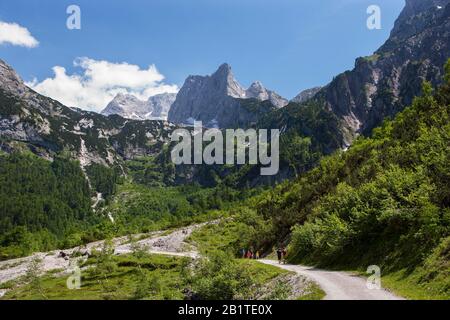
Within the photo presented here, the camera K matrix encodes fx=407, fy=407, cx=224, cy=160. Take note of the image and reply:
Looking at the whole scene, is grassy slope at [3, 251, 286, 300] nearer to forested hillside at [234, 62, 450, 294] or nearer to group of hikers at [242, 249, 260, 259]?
forested hillside at [234, 62, 450, 294]

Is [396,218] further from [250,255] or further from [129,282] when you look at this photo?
[129,282]

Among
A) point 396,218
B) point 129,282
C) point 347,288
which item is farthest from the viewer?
point 129,282

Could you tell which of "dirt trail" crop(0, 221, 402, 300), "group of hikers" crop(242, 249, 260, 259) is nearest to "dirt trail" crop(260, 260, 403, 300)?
"dirt trail" crop(0, 221, 402, 300)

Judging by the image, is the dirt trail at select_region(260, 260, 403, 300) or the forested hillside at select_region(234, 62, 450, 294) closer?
the dirt trail at select_region(260, 260, 403, 300)

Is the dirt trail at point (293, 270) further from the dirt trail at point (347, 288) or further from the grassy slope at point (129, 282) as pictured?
the grassy slope at point (129, 282)

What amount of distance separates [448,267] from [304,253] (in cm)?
2920

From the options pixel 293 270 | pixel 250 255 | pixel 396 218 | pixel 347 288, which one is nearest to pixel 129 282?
pixel 250 255

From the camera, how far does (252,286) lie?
125ft

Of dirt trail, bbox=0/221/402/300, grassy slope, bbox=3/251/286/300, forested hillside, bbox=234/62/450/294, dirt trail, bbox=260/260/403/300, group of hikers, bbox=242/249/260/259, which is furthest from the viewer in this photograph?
group of hikers, bbox=242/249/260/259
